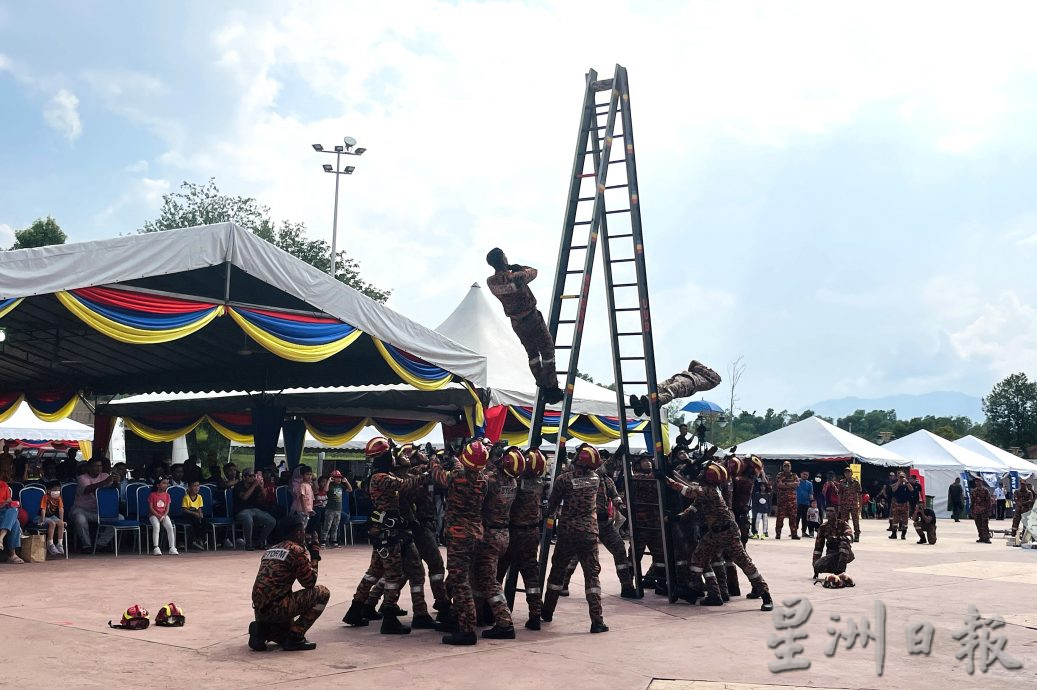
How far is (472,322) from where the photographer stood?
2005cm

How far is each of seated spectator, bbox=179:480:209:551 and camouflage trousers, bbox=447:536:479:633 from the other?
299 inches

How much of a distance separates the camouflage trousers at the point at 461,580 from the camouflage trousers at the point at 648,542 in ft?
10.7

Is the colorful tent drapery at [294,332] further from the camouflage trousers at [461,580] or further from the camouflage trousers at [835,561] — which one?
the camouflage trousers at [835,561]

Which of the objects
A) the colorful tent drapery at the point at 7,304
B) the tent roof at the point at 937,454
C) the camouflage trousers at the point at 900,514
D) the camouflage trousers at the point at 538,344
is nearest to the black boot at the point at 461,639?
the camouflage trousers at the point at 538,344

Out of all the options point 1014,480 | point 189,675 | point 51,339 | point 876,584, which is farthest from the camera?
point 1014,480

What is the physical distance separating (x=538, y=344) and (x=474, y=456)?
2.16 m

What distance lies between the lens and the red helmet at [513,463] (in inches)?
321

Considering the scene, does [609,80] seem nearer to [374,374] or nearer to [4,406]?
[374,374]

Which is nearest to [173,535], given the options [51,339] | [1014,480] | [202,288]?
[202,288]

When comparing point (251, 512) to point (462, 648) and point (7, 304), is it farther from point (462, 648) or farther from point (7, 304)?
point (462, 648)

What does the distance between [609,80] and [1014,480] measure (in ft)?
103

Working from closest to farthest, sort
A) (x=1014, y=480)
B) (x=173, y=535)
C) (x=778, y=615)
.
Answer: (x=778, y=615)
(x=173, y=535)
(x=1014, y=480)

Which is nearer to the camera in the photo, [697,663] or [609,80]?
[697,663]

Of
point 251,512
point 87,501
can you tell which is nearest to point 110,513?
point 87,501
